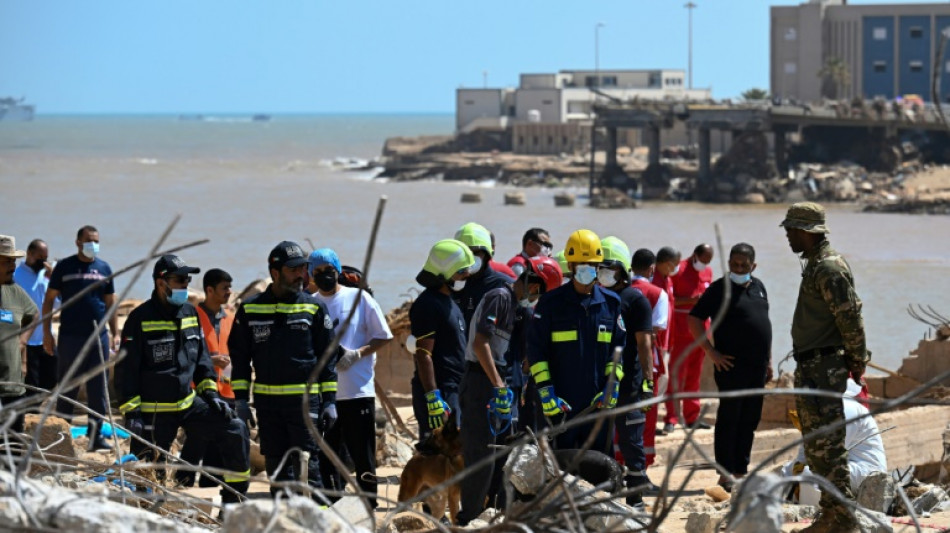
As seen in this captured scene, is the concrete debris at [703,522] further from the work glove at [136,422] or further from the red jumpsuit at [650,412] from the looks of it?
the work glove at [136,422]

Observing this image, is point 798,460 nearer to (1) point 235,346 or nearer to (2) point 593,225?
(1) point 235,346

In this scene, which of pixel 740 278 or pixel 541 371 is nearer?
pixel 541 371

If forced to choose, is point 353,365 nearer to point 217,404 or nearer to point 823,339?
point 217,404

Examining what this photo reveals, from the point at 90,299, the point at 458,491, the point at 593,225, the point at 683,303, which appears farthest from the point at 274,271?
the point at 593,225

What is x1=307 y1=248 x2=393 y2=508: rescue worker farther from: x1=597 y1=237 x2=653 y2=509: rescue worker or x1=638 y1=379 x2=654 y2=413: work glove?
x1=638 y1=379 x2=654 y2=413: work glove

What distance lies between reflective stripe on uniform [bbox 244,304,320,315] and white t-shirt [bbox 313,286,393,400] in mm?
506

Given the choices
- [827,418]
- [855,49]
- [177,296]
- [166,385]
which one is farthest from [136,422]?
[855,49]

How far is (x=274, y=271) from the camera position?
25.7 ft

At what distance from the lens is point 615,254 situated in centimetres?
895

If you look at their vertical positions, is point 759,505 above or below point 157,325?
below

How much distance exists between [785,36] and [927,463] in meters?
80.7

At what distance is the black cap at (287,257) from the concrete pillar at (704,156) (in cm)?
5600

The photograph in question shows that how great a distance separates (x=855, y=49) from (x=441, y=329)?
264 feet

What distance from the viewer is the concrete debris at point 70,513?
4.17 m
